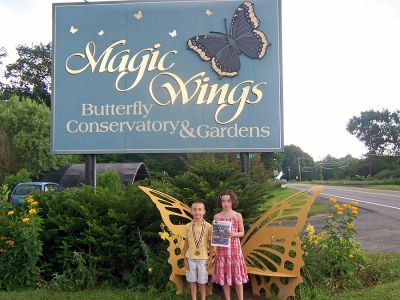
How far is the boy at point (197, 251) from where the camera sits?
4.78 m

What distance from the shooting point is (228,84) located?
8109mm

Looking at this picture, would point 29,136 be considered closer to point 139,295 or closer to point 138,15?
point 138,15

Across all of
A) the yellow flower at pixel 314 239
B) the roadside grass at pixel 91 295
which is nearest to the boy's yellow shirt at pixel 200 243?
the roadside grass at pixel 91 295

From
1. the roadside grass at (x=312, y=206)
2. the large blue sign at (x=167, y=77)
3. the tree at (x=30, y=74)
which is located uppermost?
the tree at (x=30, y=74)

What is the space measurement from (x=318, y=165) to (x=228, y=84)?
12384cm

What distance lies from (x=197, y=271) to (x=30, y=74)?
47834 mm

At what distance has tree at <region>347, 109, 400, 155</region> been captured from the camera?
311 ft

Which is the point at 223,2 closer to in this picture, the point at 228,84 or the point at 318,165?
the point at 228,84

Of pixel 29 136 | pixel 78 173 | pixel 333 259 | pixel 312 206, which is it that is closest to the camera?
pixel 333 259

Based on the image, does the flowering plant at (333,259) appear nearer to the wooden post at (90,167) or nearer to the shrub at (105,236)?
the shrub at (105,236)

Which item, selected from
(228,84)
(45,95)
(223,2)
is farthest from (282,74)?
(45,95)

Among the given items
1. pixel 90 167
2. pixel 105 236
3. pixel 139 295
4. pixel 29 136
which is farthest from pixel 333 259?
pixel 29 136

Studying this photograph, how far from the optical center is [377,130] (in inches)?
3851

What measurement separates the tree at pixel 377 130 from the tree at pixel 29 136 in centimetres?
8092
